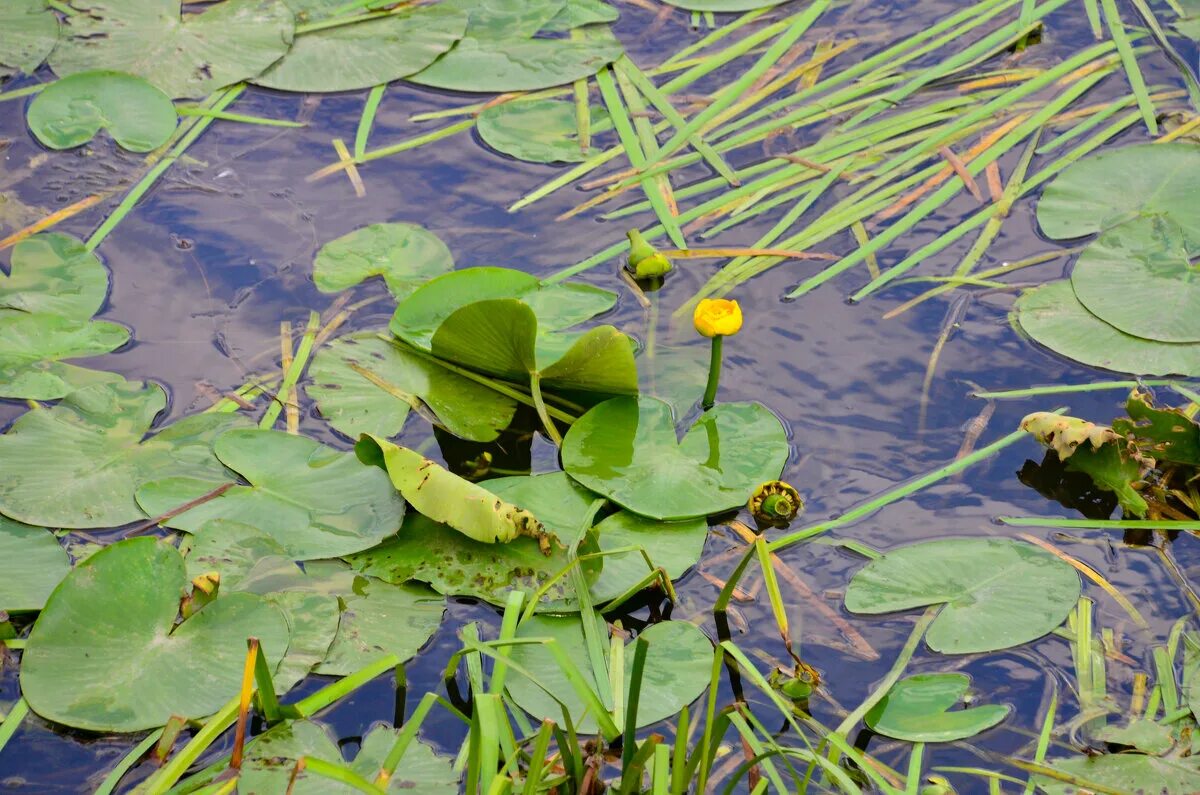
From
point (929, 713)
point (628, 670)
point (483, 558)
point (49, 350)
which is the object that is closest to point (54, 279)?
point (49, 350)

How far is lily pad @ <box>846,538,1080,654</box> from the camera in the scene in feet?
5.39

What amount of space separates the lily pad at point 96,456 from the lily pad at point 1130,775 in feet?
4.41

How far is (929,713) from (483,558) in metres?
0.69

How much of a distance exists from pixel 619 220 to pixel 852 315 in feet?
1.80

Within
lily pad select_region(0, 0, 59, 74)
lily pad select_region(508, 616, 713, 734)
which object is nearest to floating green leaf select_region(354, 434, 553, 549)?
lily pad select_region(508, 616, 713, 734)

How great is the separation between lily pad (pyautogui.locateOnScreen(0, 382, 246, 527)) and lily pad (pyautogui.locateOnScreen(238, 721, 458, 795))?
0.49 metres

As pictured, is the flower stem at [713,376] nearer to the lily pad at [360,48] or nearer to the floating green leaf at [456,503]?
the floating green leaf at [456,503]

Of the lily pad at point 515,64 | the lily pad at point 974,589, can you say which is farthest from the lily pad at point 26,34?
the lily pad at point 974,589

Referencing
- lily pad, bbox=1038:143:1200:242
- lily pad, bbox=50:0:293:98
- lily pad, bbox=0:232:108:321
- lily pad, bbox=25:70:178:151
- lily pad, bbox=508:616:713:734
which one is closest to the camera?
lily pad, bbox=508:616:713:734

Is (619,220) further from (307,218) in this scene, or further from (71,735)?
(71,735)

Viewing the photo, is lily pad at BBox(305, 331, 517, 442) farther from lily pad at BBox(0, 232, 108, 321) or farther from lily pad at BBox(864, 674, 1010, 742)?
lily pad at BBox(864, 674, 1010, 742)

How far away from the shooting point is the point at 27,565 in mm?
1709

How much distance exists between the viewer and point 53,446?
1856mm

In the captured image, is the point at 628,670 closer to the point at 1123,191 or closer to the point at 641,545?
the point at 641,545
